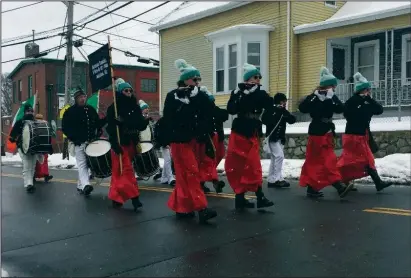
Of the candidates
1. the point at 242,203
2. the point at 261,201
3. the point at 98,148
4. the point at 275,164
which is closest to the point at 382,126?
the point at 275,164

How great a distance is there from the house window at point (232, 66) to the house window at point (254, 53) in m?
0.70

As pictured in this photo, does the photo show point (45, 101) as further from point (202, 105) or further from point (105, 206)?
point (202, 105)

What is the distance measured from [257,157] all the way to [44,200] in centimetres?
431

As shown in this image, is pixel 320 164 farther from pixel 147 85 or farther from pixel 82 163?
pixel 147 85

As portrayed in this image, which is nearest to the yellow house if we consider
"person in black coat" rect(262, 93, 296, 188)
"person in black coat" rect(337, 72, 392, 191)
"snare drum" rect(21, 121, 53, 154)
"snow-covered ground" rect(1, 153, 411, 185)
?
"snow-covered ground" rect(1, 153, 411, 185)

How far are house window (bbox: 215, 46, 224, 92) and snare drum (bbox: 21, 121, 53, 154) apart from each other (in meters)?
12.5

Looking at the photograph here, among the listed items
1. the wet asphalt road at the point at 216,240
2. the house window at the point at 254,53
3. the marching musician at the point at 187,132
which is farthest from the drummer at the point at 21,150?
the house window at the point at 254,53

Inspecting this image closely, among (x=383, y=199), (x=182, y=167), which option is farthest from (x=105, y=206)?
(x=383, y=199)

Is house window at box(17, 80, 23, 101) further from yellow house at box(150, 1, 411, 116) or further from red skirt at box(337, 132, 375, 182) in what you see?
red skirt at box(337, 132, 375, 182)

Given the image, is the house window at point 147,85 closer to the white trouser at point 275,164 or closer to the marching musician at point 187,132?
the white trouser at point 275,164

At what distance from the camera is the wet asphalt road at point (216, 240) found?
14.9 ft

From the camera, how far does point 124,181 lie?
25.3 feet

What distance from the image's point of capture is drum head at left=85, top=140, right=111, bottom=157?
9327mm

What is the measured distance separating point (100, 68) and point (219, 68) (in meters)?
14.6
